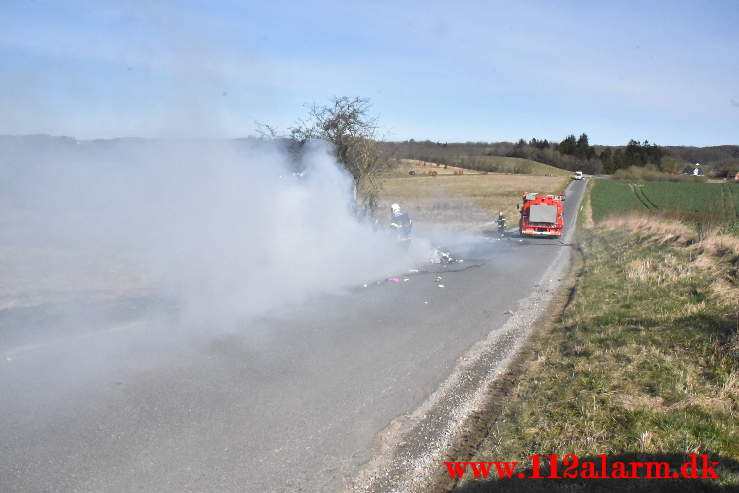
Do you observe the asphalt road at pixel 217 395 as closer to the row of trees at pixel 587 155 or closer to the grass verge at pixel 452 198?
the grass verge at pixel 452 198

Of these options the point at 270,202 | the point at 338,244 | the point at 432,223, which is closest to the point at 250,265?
the point at 270,202

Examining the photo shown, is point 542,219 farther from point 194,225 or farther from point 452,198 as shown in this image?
point 452,198

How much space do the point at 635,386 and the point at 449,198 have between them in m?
45.3

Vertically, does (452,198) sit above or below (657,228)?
below

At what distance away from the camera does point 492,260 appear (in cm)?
1805

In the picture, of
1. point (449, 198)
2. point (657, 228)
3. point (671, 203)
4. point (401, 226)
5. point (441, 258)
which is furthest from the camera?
point (671, 203)

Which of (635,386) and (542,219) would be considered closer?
(635,386)

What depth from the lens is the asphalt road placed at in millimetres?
4590

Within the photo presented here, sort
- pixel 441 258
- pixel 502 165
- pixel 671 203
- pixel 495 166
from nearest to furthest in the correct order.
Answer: pixel 441 258, pixel 671 203, pixel 495 166, pixel 502 165

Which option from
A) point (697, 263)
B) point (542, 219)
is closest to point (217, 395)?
point (697, 263)

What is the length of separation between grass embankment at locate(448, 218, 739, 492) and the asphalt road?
1.29m

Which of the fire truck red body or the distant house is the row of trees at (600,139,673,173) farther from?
the fire truck red body

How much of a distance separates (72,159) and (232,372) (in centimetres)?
957

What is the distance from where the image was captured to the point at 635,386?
6367 mm
